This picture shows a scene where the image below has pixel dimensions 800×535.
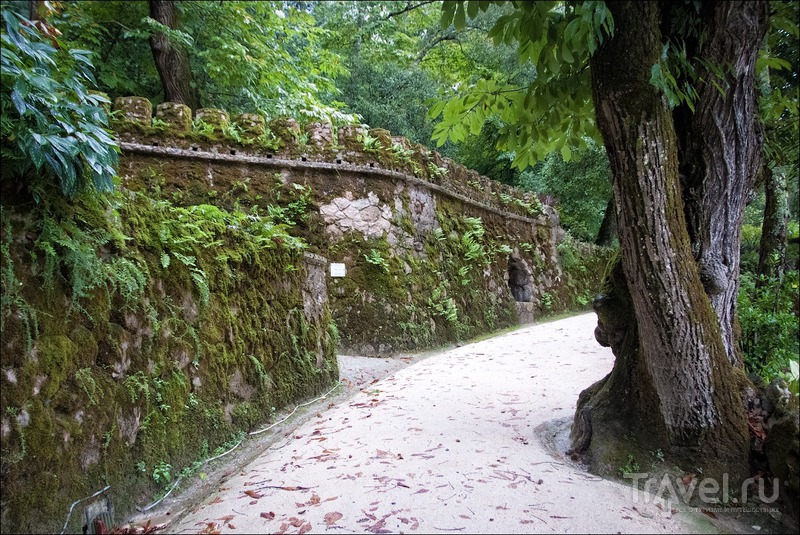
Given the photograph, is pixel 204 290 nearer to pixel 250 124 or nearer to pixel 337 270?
pixel 337 270

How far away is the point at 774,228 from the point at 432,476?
4781 mm

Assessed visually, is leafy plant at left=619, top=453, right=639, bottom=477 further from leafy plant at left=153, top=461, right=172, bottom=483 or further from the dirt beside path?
leafy plant at left=153, top=461, right=172, bottom=483

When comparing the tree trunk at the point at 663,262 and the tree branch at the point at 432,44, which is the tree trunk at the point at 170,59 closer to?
the tree trunk at the point at 663,262

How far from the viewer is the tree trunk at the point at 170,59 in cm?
915

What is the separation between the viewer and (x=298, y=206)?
872 cm

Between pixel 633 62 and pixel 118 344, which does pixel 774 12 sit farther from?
pixel 118 344

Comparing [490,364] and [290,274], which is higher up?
[290,274]

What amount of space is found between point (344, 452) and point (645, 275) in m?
2.57

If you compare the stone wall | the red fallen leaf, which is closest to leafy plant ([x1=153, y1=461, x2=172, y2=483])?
the red fallen leaf

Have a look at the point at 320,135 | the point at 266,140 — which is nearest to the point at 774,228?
the point at 320,135

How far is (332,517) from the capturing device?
2615 millimetres

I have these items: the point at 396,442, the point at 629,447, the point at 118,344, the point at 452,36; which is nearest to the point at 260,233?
the point at 118,344

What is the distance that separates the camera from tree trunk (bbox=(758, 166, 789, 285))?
16.2 ft

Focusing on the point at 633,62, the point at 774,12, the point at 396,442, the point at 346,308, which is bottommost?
the point at 396,442
